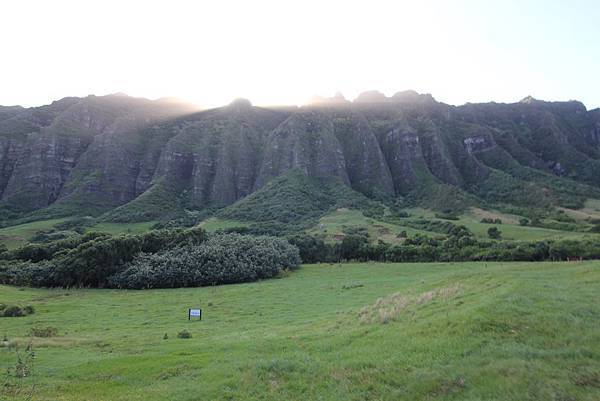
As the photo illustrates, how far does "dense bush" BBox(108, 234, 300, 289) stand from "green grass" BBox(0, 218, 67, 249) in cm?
5607

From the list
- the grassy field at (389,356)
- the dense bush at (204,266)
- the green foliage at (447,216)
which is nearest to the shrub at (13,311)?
the grassy field at (389,356)

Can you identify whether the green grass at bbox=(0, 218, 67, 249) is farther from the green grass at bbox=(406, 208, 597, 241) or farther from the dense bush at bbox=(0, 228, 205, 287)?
the green grass at bbox=(406, 208, 597, 241)

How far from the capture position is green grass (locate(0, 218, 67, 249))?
107 m

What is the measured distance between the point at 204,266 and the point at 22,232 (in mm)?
→ 80559

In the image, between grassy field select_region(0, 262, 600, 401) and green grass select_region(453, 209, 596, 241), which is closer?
grassy field select_region(0, 262, 600, 401)

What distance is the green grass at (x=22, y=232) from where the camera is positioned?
10688cm

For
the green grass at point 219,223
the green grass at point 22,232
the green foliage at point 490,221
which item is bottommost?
the green grass at point 22,232

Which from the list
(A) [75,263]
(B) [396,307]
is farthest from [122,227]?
(B) [396,307]

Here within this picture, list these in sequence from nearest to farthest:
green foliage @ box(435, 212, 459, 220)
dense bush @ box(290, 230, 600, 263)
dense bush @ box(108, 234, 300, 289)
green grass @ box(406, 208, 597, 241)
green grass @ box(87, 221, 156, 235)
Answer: dense bush @ box(290, 230, 600, 263) < dense bush @ box(108, 234, 300, 289) < green grass @ box(406, 208, 597, 241) < green foliage @ box(435, 212, 459, 220) < green grass @ box(87, 221, 156, 235)

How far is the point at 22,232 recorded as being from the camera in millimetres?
117938

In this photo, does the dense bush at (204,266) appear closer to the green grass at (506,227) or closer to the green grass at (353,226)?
the green grass at (353,226)

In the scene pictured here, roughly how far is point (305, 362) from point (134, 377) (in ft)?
24.1

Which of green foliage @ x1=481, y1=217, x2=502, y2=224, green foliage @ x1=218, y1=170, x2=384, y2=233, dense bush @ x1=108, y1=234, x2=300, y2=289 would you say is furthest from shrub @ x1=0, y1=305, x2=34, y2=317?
green foliage @ x1=481, y1=217, x2=502, y2=224

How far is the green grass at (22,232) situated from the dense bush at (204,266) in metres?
56.1
